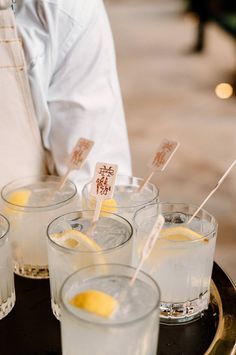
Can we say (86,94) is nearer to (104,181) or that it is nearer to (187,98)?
(104,181)

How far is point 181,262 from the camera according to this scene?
88 centimetres

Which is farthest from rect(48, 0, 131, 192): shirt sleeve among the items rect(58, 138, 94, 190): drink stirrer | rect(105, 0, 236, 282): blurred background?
rect(105, 0, 236, 282): blurred background

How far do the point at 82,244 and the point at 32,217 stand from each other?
0.17 m

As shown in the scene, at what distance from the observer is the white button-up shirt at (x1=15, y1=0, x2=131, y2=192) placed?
44.0 inches

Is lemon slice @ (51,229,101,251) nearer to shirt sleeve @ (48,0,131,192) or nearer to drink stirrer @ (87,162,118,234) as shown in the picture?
drink stirrer @ (87,162,118,234)

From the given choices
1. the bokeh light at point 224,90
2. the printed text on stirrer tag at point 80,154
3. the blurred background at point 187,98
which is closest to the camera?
the printed text on stirrer tag at point 80,154

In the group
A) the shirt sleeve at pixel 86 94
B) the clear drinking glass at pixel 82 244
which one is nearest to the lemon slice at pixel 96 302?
the clear drinking glass at pixel 82 244

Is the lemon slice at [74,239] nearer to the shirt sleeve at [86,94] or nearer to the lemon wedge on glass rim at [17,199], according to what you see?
the lemon wedge on glass rim at [17,199]

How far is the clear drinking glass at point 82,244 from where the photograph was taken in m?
0.84

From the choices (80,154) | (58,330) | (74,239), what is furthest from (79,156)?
(58,330)

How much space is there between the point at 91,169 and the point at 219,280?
39 centimetres

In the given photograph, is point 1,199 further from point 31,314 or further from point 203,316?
point 203,316

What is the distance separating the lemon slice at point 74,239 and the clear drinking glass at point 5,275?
8cm

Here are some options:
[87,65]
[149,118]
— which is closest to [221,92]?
[149,118]
